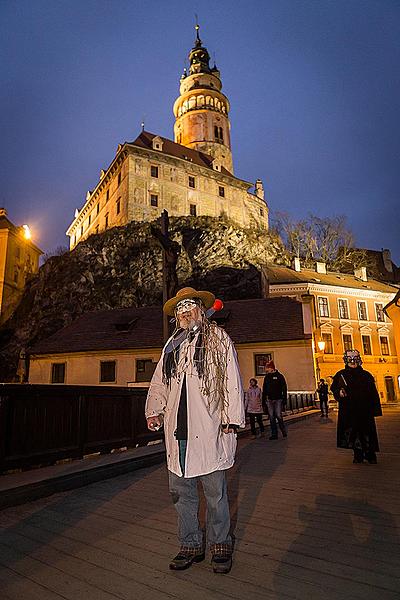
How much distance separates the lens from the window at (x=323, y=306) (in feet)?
130

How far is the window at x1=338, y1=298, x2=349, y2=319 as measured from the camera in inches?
1603

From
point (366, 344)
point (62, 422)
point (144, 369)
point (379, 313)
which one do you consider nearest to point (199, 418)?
point (62, 422)

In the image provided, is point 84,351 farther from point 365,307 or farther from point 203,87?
point 203,87

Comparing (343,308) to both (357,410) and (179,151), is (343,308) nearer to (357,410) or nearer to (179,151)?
(357,410)

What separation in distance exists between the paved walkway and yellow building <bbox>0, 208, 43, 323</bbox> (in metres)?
53.1

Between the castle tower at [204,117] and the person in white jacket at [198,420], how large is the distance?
70.6 metres

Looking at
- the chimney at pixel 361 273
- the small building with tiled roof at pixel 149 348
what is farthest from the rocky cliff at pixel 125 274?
the small building with tiled roof at pixel 149 348

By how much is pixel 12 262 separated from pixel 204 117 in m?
45.4

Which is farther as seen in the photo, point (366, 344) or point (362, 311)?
point (362, 311)

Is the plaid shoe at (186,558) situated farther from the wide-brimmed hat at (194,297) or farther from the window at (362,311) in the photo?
the window at (362,311)

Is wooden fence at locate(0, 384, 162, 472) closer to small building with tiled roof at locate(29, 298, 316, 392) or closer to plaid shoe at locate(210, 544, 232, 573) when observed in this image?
plaid shoe at locate(210, 544, 232, 573)

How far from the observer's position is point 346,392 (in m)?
7.39

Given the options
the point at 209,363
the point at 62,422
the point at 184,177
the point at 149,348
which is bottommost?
the point at 62,422

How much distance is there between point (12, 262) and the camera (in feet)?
177
